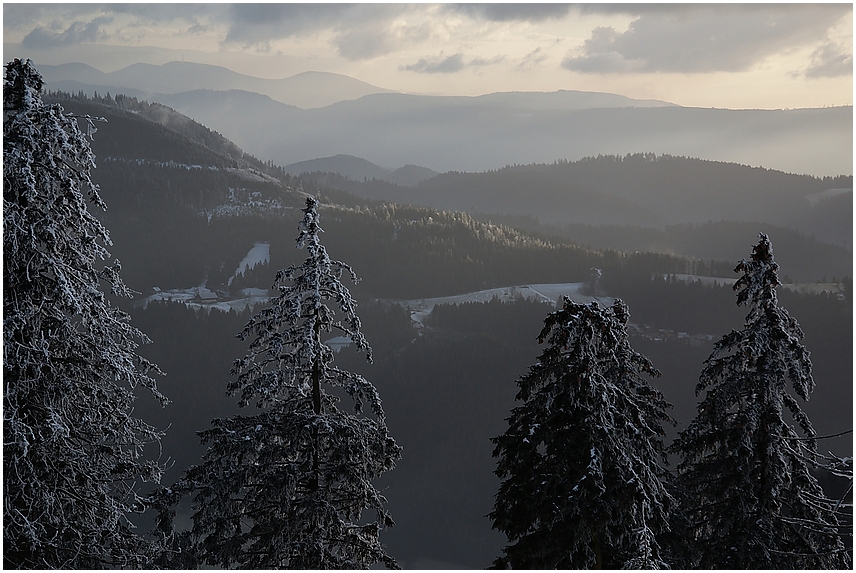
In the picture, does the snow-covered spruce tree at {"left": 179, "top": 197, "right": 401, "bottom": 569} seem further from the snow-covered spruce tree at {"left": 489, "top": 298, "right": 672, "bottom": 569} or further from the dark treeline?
the dark treeline

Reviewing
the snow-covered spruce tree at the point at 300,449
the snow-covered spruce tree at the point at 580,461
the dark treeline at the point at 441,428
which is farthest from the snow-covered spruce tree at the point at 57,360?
the dark treeline at the point at 441,428

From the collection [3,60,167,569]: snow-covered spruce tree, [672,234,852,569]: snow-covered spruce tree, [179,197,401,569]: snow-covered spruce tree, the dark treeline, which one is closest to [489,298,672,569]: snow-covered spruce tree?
[179,197,401,569]: snow-covered spruce tree

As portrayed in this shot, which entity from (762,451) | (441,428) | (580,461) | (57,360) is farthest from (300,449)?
(441,428)

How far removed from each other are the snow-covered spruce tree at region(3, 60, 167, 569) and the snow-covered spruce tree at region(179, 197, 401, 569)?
226cm

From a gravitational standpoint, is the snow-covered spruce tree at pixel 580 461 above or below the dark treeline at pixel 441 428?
above

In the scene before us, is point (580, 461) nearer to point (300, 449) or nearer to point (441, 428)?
point (300, 449)

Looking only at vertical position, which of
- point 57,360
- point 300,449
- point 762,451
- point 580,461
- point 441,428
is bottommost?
point 441,428

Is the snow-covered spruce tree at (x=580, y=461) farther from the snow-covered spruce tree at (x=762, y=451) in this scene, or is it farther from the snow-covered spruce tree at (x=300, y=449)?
the snow-covered spruce tree at (x=762, y=451)

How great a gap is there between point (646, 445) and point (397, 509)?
5876 inches

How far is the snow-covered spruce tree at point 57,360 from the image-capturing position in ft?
36.6

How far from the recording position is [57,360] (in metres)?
12.0

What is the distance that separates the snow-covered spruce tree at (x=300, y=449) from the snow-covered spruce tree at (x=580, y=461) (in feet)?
10.7

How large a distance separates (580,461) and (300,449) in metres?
6.03

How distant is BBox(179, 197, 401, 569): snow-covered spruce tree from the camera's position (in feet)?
46.8
